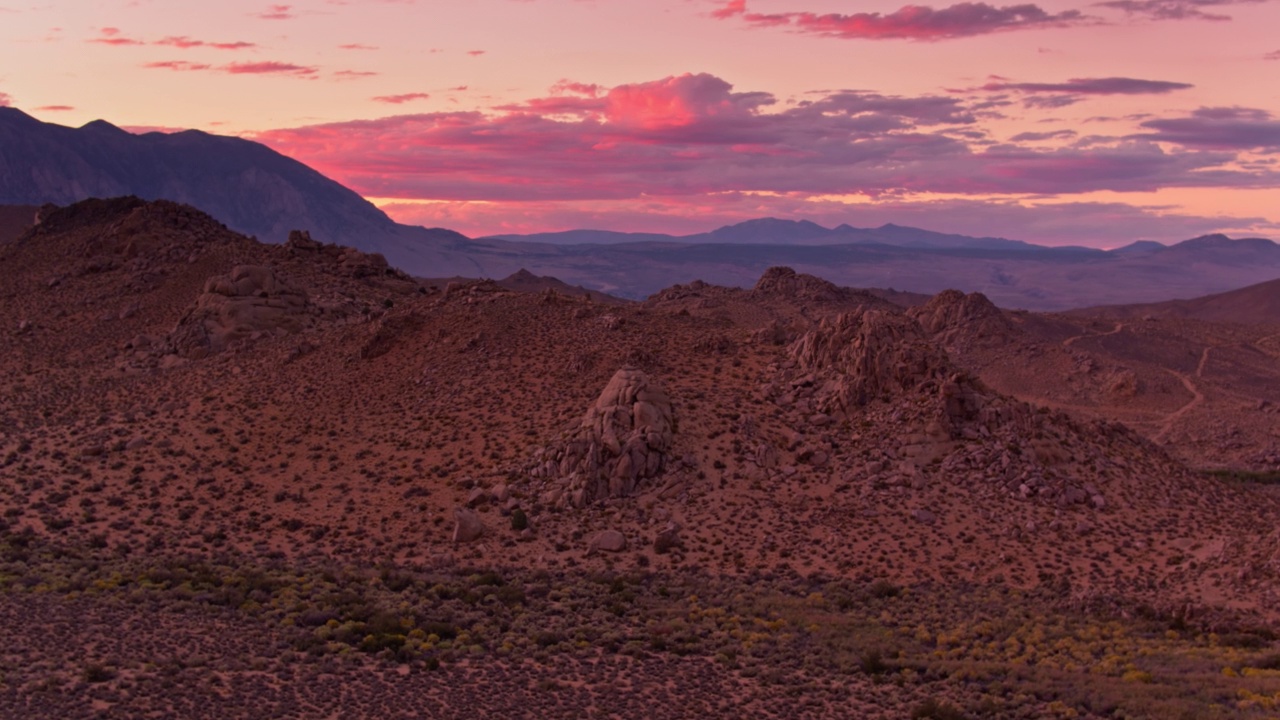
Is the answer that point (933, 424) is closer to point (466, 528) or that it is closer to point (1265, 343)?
point (466, 528)

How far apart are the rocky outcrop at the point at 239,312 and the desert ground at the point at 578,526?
0.17 metres

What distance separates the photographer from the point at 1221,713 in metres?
21.6

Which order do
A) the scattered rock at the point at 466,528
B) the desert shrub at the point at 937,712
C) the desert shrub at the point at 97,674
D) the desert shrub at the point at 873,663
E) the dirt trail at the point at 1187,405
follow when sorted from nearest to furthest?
the desert shrub at the point at 937,712 < the desert shrub at the point at 97,674 < the desert shrub at the point at 873,663 < the scattered rock at the point at 466,528 < the dirt trail at the point at 1187,405

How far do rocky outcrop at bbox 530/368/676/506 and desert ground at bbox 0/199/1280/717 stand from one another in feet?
0.40

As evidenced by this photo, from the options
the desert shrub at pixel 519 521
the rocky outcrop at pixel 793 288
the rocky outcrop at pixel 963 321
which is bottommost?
the desert shrub at pixel 519 521

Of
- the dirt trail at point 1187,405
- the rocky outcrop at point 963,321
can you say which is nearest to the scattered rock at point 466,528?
the dirt trail at point 1187,405

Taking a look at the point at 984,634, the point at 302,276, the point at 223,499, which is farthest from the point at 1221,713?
the point at 302,276

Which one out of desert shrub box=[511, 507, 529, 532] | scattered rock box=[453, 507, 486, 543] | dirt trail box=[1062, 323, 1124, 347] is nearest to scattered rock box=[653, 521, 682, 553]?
desert shrub box=[511, 507, 529, 532]

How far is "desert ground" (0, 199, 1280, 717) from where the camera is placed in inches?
944

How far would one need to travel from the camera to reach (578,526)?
3453cm

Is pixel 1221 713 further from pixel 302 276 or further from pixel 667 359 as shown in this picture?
pixel 302 276

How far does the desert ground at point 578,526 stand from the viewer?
24.0 metres

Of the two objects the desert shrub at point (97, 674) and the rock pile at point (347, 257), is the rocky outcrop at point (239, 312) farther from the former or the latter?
the desert shrub at point (97, 674)

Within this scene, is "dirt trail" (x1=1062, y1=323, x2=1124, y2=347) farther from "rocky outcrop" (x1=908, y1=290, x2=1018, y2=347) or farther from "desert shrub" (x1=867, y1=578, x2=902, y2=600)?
"desert shrub" (x1=867, y1=578, x2=902, y2=600)
